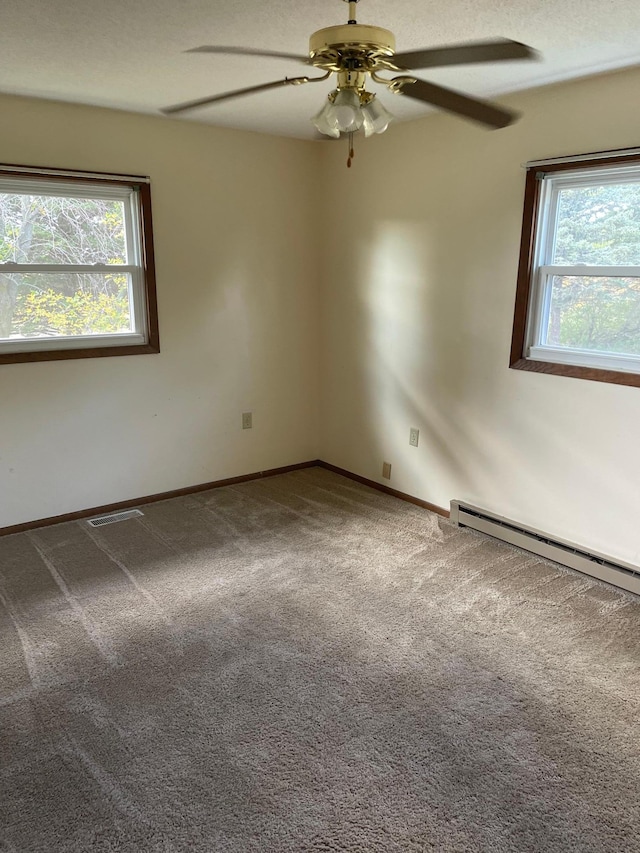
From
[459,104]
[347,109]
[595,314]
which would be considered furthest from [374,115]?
[595,314]

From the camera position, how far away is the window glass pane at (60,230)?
126 inches

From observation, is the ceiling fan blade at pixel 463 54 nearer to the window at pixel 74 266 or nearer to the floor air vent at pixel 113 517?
the window at pixel 74 266

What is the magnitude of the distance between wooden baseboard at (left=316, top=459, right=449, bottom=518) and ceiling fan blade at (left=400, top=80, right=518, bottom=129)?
2358 mm

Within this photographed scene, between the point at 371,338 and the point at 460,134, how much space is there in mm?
1340

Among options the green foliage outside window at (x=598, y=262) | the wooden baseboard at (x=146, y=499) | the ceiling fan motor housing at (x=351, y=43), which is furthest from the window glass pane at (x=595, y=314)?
the wooden baseboard at (x=146, y=499)

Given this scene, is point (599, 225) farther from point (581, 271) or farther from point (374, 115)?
point (374, 115)

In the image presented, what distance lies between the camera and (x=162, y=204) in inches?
143

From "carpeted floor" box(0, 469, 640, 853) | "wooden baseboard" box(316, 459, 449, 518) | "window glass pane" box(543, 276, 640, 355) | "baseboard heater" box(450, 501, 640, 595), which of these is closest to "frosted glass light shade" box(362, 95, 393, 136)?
"window glass pane" box(543, 276, 640, 355)

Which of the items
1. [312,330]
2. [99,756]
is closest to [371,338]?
[312,330]

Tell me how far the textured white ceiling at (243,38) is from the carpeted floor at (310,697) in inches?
90.8

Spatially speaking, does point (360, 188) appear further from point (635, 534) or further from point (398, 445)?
point (635, 534)

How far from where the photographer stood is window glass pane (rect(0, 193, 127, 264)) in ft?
10.5

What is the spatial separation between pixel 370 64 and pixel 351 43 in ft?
0.39

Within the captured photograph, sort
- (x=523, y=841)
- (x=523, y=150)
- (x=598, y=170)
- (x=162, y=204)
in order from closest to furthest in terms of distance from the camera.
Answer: (x=523, y=841) < (x=598, y=170) < (x=523, y=150) < (x=162, y=204)
